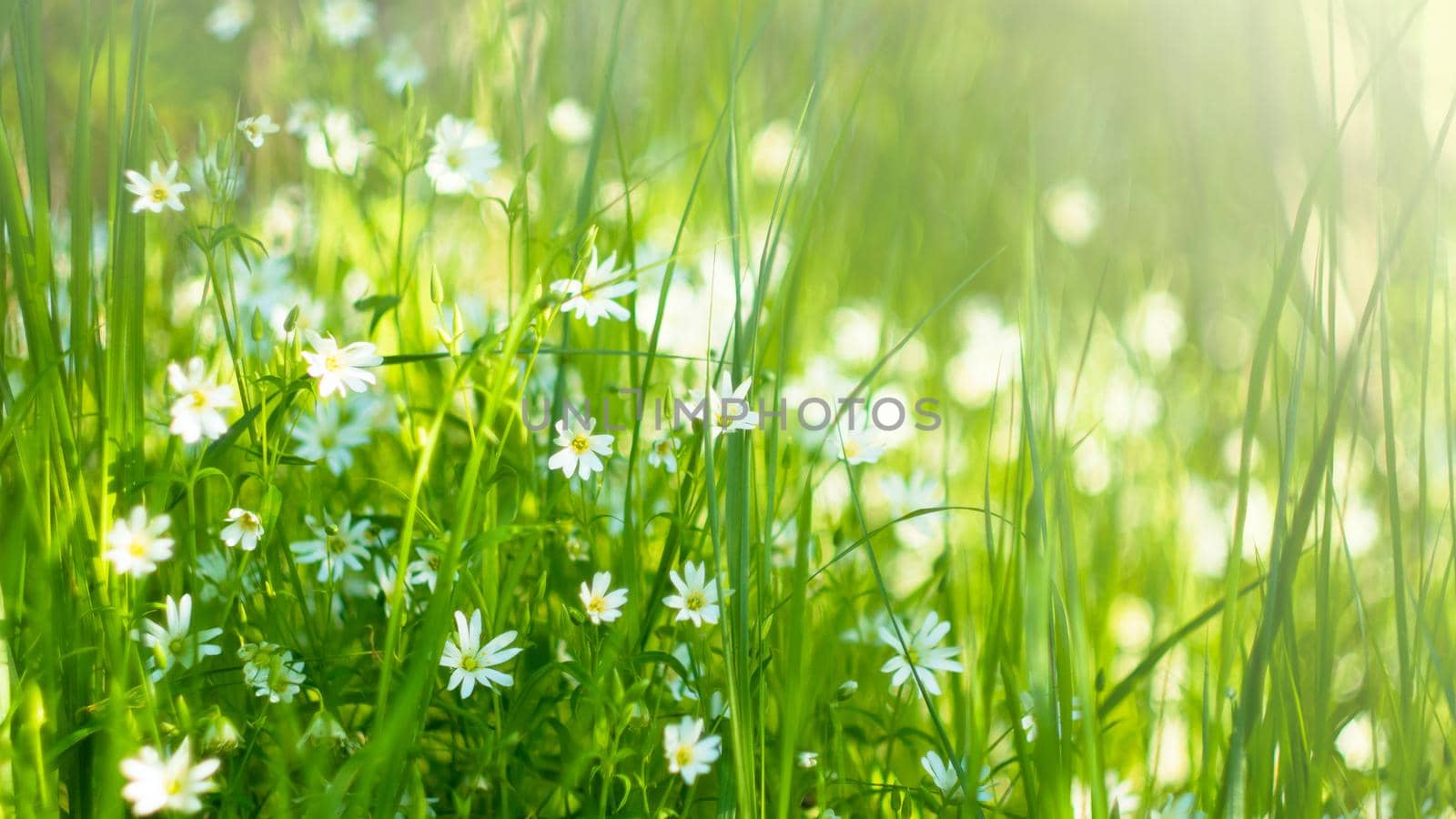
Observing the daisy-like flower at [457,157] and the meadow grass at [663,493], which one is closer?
the meadow grass at [663,493]

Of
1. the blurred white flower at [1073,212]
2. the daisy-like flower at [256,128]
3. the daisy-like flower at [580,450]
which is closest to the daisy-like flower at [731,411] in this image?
the daisy-like flower at [580,450]

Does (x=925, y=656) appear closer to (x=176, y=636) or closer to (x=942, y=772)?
(x=942, y=772)

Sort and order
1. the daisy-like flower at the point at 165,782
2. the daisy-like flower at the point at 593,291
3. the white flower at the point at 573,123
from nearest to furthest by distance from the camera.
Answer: the daisy-like flower at the point at 165,782
the daisy-like flower at the point at 593,291
the white flower at the point at 573,123

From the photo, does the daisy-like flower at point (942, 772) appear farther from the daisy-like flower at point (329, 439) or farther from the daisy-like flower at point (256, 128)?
the daisy-like flower at point (256, 128)

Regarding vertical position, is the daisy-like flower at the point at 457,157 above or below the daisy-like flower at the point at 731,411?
above

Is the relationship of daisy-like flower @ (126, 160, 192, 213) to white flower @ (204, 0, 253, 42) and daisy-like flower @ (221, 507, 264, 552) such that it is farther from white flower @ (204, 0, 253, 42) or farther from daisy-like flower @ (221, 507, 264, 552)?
white flower @ (204, 0, 253, 42)

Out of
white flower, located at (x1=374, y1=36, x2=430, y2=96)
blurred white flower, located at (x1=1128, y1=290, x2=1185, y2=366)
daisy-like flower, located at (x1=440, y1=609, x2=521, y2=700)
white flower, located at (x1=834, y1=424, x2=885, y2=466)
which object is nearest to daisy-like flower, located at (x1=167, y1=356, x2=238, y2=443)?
daisy-like flower, located at (x1=440, y1=609, x2=521, y2=700)

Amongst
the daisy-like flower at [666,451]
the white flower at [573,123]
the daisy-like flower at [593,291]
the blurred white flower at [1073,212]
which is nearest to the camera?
the daisy-like flower at [593,291]
